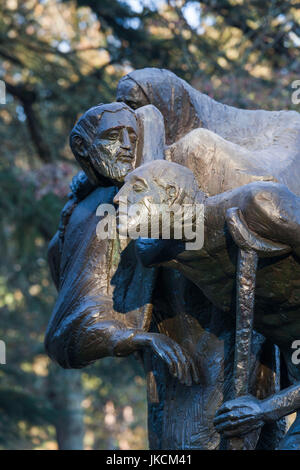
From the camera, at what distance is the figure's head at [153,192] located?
2859 mm

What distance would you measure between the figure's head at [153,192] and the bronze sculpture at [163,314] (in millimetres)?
410

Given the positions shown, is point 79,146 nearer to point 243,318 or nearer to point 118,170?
point 118,170

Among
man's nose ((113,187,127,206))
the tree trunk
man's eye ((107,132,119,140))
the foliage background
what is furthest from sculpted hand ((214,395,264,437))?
the tree trunk

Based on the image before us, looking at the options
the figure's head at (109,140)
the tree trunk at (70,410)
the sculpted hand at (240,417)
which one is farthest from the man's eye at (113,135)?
the tree trunk at (70,410)

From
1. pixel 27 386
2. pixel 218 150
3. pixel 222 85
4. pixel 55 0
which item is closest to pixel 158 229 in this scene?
pixel 218 150

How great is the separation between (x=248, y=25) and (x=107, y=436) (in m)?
9.90

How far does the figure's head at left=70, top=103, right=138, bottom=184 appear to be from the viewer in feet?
11.4

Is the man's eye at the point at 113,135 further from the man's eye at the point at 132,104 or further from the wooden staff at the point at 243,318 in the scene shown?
the wooden staff at the point at 243,318

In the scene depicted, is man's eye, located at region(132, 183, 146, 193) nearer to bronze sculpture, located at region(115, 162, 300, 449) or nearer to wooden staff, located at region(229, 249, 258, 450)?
bronze sculpture, located at region(115, 162, 300, 449)

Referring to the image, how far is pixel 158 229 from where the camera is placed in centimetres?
290

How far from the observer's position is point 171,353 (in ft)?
10.9

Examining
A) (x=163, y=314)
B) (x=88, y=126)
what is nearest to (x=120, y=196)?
(x=88, y=126)

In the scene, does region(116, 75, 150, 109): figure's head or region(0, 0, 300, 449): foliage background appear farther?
region(0, 0, 300, 449): foliage background

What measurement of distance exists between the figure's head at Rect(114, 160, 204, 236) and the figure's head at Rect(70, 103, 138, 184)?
0.53 metres
